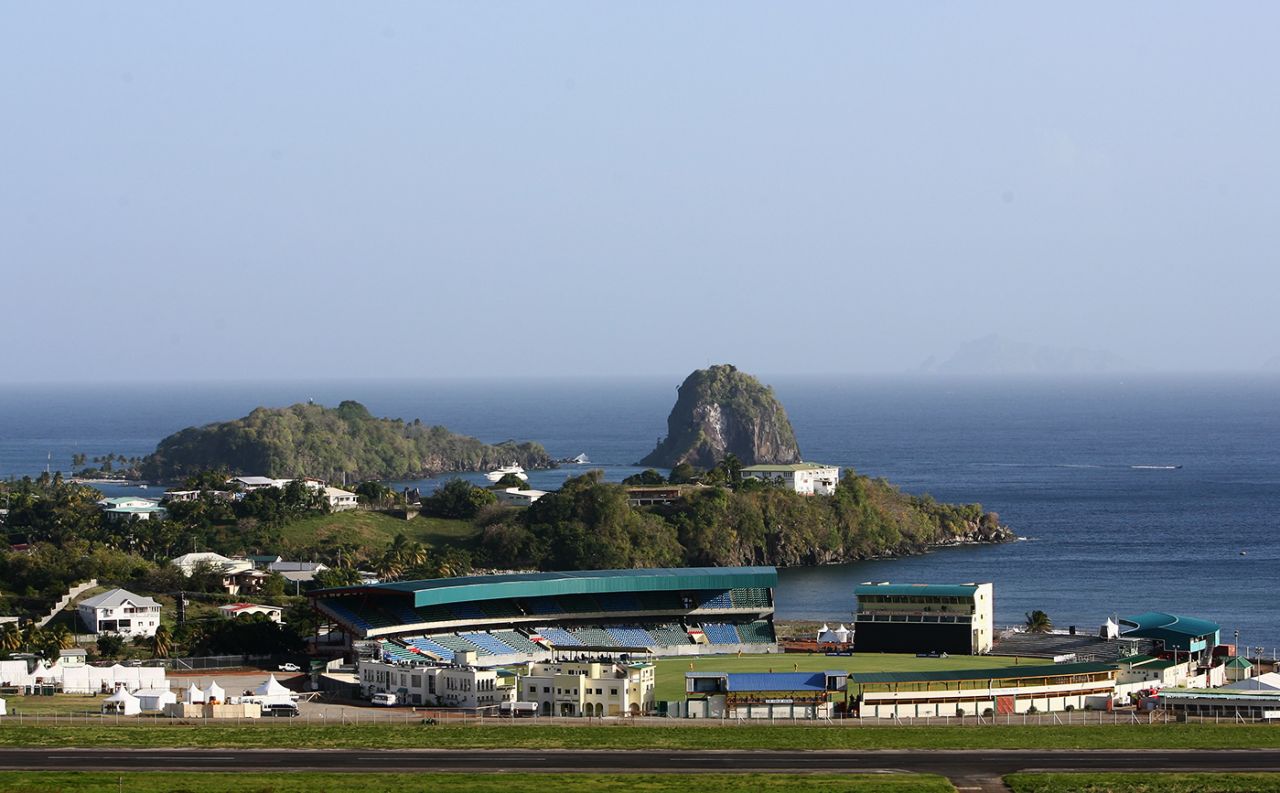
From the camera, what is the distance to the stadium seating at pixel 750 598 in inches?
4124

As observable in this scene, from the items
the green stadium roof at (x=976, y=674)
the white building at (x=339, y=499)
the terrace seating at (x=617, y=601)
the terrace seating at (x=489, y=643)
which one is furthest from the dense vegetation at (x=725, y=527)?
the green stadium roof at (x=976, y=674)

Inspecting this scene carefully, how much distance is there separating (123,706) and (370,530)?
68730mm

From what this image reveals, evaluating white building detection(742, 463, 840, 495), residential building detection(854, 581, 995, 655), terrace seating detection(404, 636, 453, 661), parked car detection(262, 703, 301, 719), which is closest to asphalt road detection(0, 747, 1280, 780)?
parked car detection(262, 703, 301, 719)

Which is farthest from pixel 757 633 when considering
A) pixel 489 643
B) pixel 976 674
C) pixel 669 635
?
pixel 976 674

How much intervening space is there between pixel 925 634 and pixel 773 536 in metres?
57.0

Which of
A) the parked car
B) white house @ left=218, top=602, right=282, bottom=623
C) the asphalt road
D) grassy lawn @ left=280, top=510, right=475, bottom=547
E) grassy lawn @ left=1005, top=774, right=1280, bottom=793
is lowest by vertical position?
the parked car

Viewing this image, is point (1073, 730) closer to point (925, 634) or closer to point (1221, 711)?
point (1221, 711)

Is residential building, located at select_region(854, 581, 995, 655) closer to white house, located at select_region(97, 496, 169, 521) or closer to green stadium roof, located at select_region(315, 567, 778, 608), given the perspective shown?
green stadium roof, located at select_region(315, 567, 778, 608)

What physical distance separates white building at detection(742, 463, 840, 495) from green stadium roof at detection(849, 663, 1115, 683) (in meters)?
84.5

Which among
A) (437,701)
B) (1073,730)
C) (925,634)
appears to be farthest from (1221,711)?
(437,701)

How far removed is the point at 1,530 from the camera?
465 feet

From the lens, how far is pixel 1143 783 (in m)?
57.6

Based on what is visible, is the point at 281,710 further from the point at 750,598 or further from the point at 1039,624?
the point at 1039,624

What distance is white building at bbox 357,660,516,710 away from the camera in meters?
81.2
